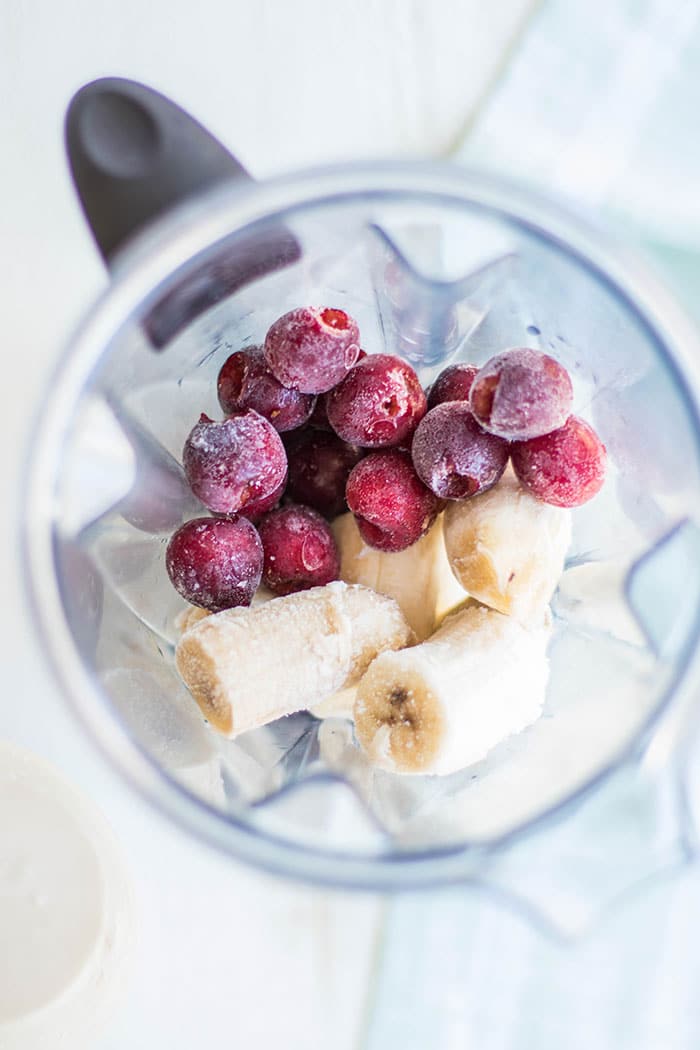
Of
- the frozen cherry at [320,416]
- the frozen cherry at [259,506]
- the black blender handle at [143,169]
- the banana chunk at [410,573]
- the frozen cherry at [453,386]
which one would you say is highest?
the black blender handle at [143,169]

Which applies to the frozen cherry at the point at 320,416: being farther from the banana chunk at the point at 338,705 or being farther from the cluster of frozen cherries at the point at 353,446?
the banana chunk at the point at 338,705

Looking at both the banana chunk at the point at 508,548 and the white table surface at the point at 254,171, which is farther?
the white table surface at the point at 254,171

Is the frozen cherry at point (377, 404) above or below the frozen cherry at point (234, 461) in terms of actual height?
above

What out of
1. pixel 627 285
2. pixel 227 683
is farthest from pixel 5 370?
pixel 627 285

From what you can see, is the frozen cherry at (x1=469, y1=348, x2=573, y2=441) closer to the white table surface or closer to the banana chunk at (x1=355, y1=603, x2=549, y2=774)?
the banana chunk at (x1=355, y1=603, x2=549, y2=774)

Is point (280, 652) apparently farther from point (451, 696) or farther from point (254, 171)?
point (254, 171)

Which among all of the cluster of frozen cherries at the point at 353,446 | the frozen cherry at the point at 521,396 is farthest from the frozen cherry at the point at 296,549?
the frozen cherry at the point at 521,396

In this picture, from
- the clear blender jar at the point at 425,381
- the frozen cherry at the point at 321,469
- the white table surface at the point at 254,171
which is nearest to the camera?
the clear blender jar at the point at 425,381

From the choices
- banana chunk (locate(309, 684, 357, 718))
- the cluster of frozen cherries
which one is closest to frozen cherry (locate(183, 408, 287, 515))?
the cluster of frozen cherries
